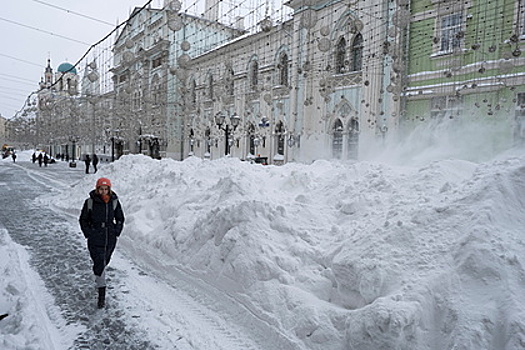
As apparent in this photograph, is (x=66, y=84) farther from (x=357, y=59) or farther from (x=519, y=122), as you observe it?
(x=519, y=122)

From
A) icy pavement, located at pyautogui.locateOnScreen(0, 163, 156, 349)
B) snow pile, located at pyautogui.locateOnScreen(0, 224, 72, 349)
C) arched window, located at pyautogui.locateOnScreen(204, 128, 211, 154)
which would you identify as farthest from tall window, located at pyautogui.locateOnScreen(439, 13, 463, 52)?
arched window, located at pyautogui.locateOnScreen(204, 128, 211, 154)

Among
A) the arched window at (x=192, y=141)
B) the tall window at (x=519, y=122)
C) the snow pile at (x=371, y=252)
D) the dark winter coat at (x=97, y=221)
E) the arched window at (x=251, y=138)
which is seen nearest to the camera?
the snow pile at (x=371, y=252)

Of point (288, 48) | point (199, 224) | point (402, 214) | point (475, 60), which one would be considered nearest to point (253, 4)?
point (199, 224)

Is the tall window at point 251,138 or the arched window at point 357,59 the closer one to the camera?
the arched window at point 357,59

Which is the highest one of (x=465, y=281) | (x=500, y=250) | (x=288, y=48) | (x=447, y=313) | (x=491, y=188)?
(x=288, y=48)

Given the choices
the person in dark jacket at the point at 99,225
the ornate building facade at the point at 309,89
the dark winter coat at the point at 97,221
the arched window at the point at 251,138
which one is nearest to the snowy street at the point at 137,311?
the person in dark jacket at the point at 99,225

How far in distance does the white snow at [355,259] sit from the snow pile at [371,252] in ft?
0.05

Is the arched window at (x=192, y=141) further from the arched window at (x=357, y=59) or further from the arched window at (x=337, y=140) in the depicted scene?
the arched window at (x=357, y=59)

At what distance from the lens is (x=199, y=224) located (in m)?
6.53

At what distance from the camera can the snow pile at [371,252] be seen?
330 centimetres

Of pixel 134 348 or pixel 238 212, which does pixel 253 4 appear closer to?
pixel 238 212

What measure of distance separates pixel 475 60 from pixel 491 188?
39.2 feet

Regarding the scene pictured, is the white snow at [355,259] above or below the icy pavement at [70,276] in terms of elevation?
above

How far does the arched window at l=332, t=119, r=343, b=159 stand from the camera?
19969 millimetres
